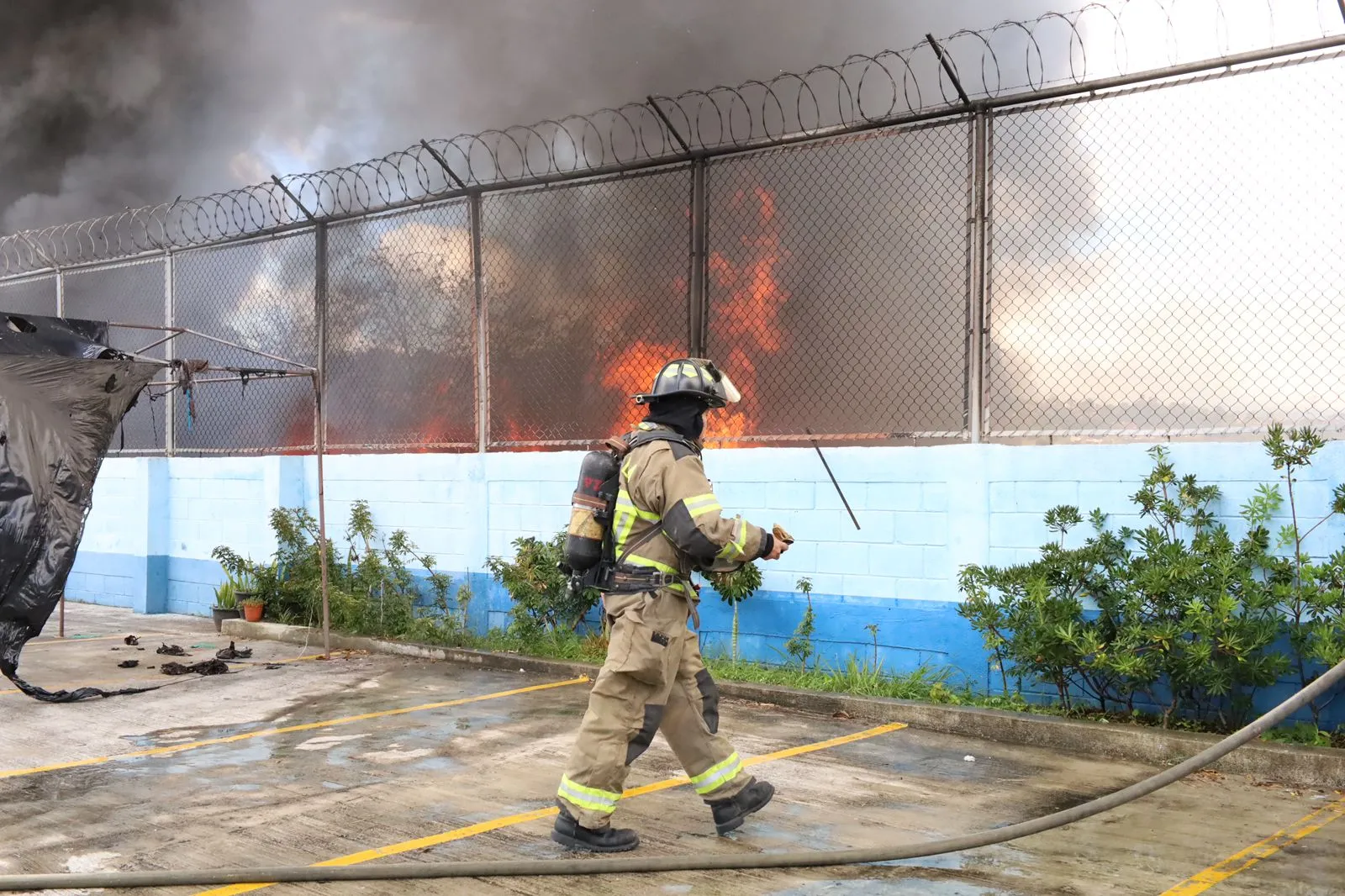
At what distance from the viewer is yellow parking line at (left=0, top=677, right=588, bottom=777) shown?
651 centimetres

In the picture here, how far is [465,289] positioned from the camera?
1141cm

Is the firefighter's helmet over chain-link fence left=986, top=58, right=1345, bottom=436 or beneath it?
beneath

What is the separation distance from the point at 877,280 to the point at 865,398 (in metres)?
0.89

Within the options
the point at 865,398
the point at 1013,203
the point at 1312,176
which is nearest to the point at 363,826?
the point at 865,398

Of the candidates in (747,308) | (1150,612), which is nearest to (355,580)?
(747,308)

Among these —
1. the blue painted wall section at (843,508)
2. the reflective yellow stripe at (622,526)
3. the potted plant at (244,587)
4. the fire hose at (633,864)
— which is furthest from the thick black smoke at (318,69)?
the fire hose at (633,864)

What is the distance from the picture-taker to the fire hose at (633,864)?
4395 millimetres

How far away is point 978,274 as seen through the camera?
26.8 feet

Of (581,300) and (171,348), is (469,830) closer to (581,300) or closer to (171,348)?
(581,300)

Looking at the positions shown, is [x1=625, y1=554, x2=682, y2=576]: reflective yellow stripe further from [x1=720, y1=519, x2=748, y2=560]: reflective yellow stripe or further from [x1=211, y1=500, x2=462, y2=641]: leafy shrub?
[x1=211, y1=500, x2=462, y2=641]: leafy shrub

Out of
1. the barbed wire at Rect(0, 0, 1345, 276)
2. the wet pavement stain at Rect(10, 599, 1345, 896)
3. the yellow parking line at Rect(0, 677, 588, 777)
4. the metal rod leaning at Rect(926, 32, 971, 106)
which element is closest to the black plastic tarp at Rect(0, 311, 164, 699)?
the wet pavement stain at Rect(10, 599, 1345, 896)

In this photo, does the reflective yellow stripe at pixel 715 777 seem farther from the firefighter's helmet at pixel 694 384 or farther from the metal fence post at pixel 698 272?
the metal fence post at pixel 698 272

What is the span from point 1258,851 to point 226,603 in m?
10.0

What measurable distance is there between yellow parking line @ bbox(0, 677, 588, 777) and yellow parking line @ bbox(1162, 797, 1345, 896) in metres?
4.95
